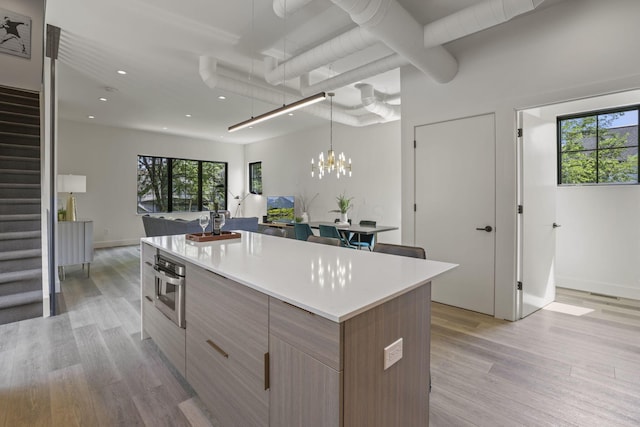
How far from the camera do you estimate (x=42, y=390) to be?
203 centimetres

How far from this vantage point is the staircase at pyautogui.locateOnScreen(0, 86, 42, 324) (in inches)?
129

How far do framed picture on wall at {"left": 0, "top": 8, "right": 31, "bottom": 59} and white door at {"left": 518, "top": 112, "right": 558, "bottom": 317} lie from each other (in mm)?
7074

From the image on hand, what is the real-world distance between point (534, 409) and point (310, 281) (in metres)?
1.66

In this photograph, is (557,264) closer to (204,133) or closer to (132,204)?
(204,133)

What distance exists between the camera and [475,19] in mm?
2502

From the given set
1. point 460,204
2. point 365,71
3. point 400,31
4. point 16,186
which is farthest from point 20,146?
point 460,204

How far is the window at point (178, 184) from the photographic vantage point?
8219 millimetres

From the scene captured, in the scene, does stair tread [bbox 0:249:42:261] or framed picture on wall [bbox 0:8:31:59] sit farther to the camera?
framed picture on wall [bbox 0:8:31:59]

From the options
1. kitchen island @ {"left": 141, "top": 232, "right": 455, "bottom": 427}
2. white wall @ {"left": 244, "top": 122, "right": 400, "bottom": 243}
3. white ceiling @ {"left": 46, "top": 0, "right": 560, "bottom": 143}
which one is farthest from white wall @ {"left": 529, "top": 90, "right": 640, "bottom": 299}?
kitchen island @ {"left": 141, "top": 232, "right": 455, "bottom": 427}

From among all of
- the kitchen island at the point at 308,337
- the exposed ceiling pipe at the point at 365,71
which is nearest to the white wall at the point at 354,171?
the exposed ceiling pipe at the point at 365,71

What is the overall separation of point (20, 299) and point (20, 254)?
71 centimetres

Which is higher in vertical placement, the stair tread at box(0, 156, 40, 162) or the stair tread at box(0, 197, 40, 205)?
the stair tread at box(0, 156, 40, 162)

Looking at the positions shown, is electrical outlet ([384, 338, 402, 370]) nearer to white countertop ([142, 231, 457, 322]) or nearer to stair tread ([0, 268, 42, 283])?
white countertop ([142, 231, 457, 322])

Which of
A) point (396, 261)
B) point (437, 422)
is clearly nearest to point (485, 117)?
point (396, 261)
